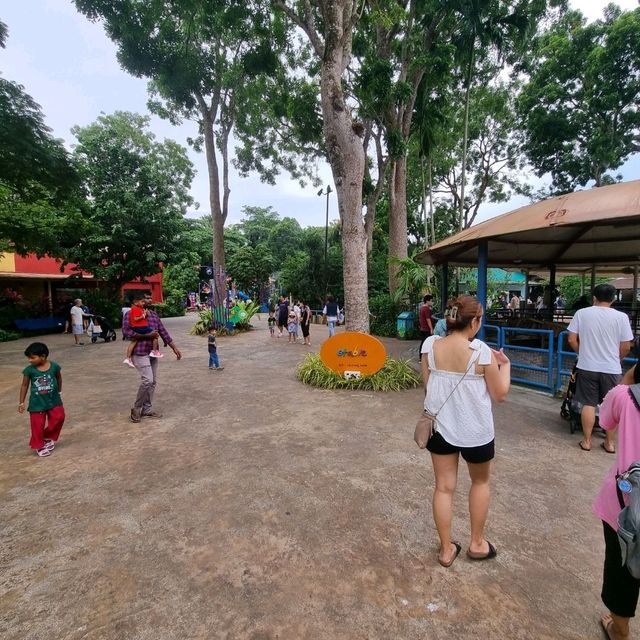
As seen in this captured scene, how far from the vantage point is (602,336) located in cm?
377

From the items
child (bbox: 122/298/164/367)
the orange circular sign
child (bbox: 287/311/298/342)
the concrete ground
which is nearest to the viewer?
the concrete ground

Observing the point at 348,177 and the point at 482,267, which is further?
the point at 348,177

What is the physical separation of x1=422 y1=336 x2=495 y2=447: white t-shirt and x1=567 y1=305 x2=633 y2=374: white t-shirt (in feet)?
8.16

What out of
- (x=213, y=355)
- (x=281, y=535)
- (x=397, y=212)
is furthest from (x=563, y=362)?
(x=397, y=212)

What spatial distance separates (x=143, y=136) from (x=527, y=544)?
32758 millimetres

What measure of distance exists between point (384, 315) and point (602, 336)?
34.6ft

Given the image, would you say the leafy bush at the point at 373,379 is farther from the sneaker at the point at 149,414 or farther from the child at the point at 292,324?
the child at the point at 292,324

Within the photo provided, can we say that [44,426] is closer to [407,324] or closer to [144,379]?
[144,379]

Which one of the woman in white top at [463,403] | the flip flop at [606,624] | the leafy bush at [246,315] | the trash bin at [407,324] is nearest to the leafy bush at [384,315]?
the trash bin at [407,324]

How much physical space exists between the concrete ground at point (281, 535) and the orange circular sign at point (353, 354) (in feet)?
5.58

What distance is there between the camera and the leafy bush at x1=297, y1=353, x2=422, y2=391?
670 centimetres

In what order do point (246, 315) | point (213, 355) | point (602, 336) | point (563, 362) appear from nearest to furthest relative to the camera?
point (602, 336)
point (563, 362)
point (213, 355)
point (246, 315)

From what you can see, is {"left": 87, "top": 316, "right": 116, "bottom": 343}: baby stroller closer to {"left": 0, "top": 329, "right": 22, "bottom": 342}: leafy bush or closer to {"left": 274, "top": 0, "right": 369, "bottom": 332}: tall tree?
{"left": 0, "top": 329, "right": 22, "bottom": 342}: leafy bush

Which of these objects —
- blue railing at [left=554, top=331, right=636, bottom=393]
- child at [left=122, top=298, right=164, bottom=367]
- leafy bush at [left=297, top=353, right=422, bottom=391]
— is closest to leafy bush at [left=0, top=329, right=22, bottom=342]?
child at [left=122, top=298, right=164, bottom=367]
